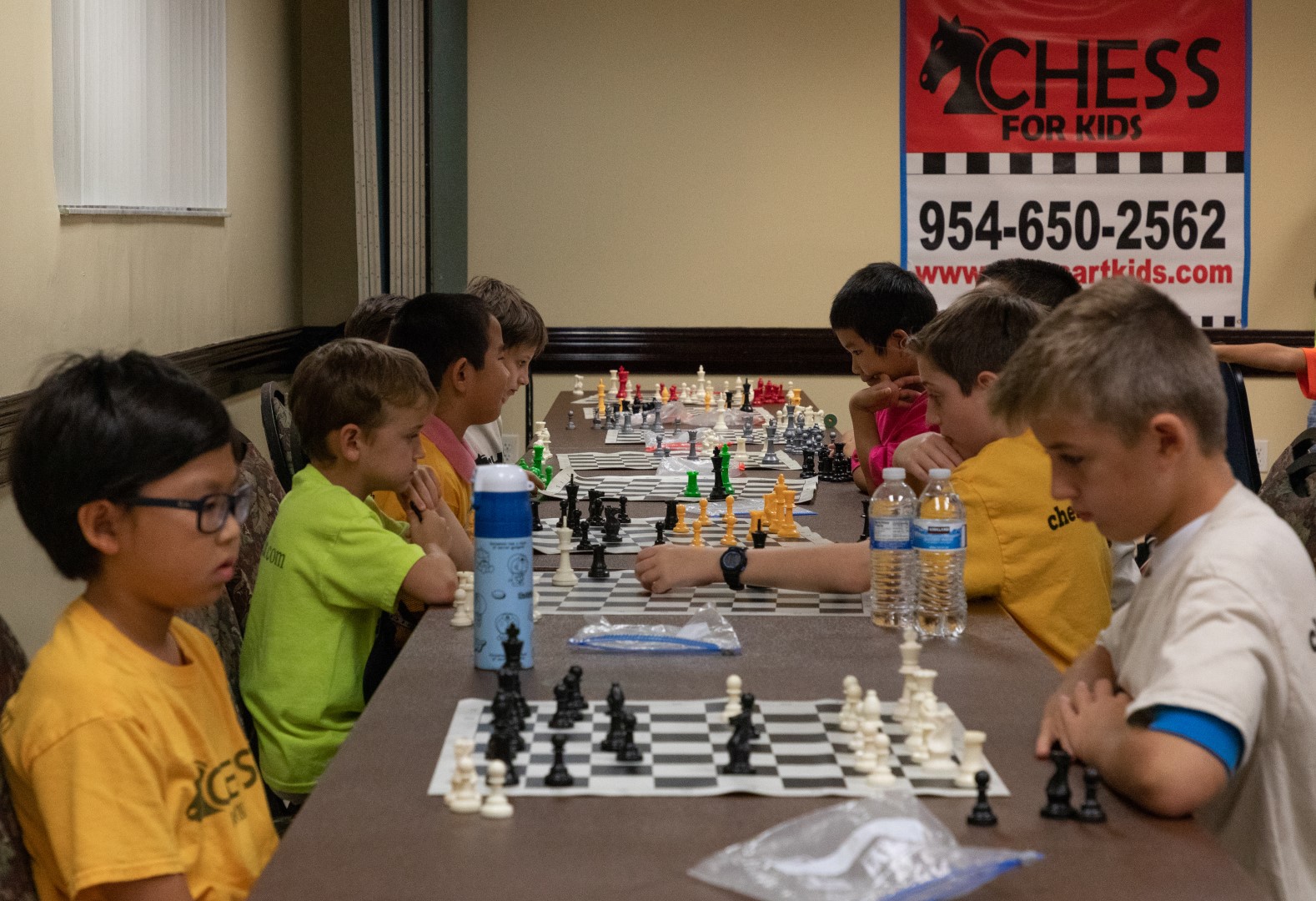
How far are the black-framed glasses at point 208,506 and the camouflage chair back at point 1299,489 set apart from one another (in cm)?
192

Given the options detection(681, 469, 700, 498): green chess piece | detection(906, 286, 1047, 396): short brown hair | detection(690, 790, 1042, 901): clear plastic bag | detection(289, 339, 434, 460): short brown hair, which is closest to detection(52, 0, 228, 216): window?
detection(289, 339, 434, 460): short brown hair

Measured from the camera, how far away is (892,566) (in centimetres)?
207

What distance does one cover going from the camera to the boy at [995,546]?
211 centimetres

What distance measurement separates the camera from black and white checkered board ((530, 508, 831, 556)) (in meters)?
2.69

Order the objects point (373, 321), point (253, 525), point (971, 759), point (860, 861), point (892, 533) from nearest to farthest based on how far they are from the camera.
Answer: point (860, 861) < point (971, 759) < point (892, 533) < point (253, 525) < point (373, 321)

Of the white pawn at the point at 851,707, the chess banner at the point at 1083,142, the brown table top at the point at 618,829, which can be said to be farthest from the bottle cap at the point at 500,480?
the chess banner at the point at 1083,142

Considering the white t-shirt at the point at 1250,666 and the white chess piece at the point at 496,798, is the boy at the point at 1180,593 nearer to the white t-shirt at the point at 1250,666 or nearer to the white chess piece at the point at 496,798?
the white t-shirt at the point at 1250,666

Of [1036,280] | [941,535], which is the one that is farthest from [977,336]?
[1036,280]

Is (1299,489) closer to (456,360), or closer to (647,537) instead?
(647,537)

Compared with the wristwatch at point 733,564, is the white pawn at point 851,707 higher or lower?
lower

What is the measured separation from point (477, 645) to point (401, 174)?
435 centimetres

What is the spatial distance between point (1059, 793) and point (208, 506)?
2.91ft

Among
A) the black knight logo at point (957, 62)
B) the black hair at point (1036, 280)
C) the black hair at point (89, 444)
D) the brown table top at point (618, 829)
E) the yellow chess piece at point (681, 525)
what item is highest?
the black knight logo at point (957, 62)

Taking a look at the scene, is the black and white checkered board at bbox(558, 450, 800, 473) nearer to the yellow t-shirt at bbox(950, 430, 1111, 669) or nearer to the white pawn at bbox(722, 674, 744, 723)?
the yellow t-shirt at bbox(950, 430, 1111, 669)
